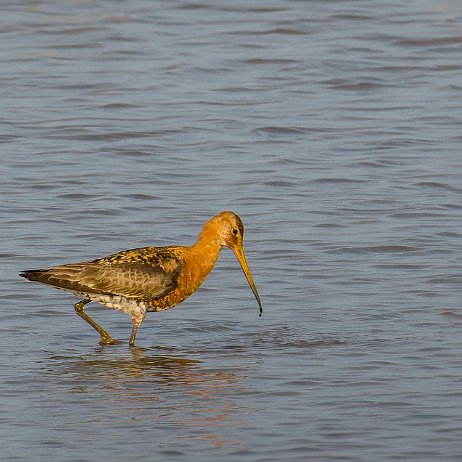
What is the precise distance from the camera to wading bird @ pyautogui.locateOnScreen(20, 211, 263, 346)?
37.8ft

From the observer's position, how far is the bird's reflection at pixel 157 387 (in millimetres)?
9188

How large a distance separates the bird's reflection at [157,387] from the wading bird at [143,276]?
55 cm

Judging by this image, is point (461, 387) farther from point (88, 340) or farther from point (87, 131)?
point (87, 131)

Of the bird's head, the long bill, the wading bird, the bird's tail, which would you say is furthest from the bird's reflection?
the bird's head

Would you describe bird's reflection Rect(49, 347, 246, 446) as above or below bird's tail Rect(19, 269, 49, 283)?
below

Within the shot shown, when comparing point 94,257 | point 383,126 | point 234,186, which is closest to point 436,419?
point 94,257

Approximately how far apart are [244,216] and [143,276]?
3.41 m

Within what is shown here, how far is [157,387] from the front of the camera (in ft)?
33.1

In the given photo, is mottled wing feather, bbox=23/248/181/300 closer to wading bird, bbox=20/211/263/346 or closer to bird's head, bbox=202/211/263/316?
wading bird, bbox=20/211/263/346

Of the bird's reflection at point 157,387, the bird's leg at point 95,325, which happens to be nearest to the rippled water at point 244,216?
the bird's reflection at point 157,387

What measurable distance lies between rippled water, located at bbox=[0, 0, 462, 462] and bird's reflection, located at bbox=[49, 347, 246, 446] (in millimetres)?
31

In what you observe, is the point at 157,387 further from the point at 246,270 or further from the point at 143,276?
the point at 246,270

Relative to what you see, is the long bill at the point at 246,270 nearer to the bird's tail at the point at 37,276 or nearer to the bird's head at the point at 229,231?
the bird's head at the point at 229,231

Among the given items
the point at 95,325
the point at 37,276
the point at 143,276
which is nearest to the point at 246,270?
the point at 143,276
